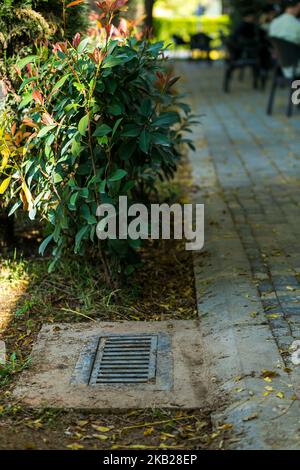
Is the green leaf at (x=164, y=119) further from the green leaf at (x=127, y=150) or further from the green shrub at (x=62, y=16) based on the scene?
the green shrub at (x=62, y=16)

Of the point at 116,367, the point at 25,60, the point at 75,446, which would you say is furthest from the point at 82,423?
the point at 25,60

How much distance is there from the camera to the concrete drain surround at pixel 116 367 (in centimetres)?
311

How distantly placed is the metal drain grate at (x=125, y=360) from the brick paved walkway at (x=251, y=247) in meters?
0.29

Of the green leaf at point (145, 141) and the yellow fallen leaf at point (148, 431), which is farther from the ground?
the green leaf at point (145, 141)

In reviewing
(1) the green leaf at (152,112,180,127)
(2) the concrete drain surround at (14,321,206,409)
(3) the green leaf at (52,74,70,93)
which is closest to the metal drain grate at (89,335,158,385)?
(2) the concrete drain surround at (14,321,206,409)

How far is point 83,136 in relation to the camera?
3.91 m

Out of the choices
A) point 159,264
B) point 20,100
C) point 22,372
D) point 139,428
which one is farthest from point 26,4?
point 139,428

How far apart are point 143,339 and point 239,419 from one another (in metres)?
0.94

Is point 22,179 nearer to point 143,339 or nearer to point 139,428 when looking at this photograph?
point 143,339

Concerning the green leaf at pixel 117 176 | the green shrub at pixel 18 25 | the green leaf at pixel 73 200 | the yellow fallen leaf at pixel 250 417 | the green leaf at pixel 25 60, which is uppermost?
the green shrub at pixel 18 25

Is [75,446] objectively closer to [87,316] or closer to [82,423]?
[82,423]

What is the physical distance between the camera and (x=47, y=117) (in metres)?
3.77

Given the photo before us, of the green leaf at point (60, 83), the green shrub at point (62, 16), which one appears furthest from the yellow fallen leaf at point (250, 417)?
the green shrub at point (62, 16)
